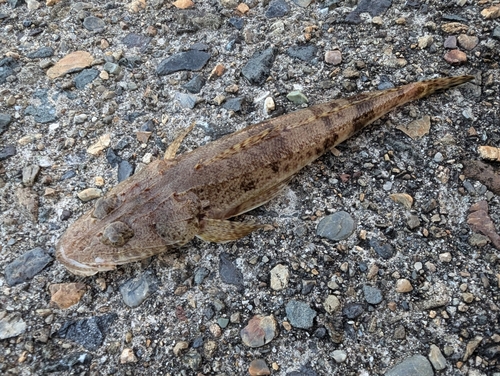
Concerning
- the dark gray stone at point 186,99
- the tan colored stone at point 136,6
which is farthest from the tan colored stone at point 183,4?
the dark gray stone at point 186,99

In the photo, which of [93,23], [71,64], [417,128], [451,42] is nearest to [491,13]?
[451,42]

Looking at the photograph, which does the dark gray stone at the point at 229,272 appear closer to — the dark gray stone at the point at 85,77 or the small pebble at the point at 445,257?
the small pebble at the point at 445,257

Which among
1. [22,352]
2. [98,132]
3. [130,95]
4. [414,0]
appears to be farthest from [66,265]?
[414,0]

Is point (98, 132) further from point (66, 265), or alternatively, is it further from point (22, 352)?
point (22, 352)

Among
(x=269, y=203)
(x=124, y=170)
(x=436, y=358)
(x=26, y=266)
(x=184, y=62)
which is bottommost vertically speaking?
(x=436, y=358)

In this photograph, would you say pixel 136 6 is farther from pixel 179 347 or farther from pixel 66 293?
pixel 179 347

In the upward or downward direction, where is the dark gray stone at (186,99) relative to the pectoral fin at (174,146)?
upward

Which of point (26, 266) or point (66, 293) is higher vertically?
point (26, 266)
